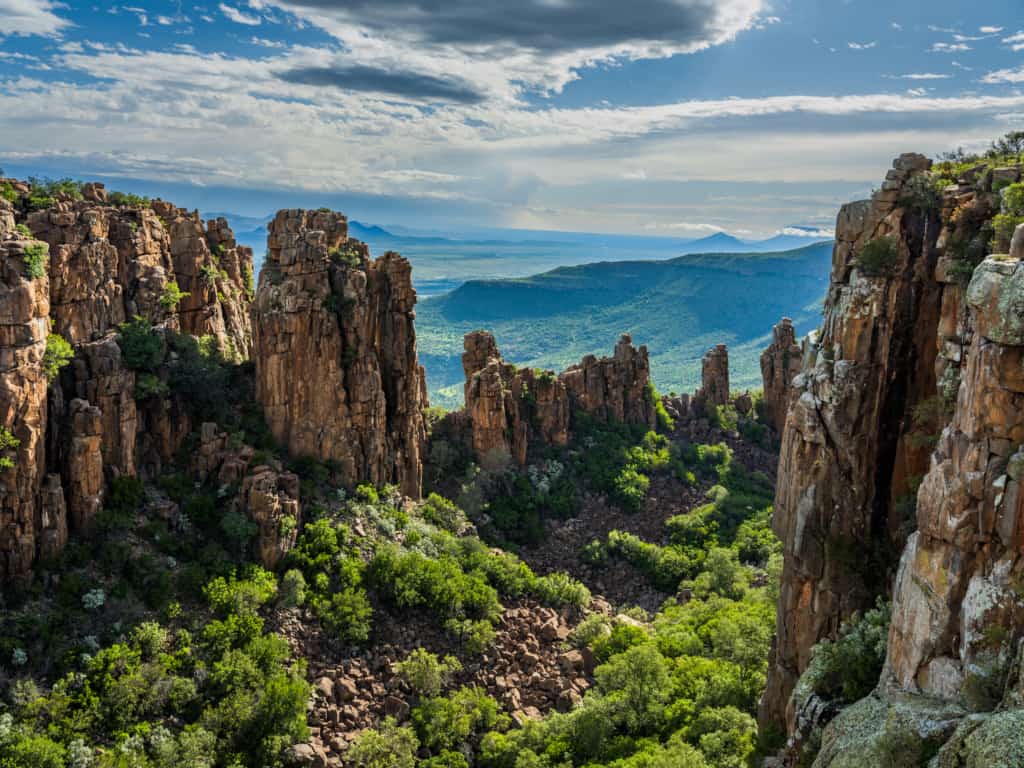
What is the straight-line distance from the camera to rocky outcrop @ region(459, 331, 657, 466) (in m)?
74.6

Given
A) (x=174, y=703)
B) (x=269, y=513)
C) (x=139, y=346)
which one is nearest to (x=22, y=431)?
(x=139, y=346)

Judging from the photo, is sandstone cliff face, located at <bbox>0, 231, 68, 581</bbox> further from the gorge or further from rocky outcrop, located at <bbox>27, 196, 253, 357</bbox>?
rocky outcrop, located at <bbox>27, 196, 253, 357</bbox>

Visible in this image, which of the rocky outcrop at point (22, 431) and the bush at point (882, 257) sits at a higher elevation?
the bush at point (882, 257)

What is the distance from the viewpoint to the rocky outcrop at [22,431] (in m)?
41.2

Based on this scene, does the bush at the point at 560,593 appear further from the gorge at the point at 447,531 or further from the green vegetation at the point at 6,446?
the green vegetation at the point at 6,446

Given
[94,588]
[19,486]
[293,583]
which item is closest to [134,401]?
[19,486]

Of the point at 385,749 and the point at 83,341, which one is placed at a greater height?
the point at 83,341

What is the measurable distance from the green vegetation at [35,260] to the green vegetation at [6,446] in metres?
9.07

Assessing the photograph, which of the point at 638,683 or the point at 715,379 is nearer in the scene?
the point at 638,683

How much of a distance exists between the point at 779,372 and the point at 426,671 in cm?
6780

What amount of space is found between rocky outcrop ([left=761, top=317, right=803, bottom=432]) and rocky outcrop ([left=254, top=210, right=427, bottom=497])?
176 ft

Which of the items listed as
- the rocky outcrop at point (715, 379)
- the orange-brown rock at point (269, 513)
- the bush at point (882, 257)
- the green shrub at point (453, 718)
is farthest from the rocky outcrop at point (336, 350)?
the rocky outcrop at point (715, 379)

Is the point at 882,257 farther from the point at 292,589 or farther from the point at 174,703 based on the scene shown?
the point at 174,703

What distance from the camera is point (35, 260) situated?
43844 mm
